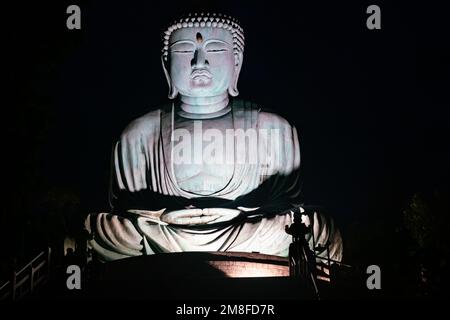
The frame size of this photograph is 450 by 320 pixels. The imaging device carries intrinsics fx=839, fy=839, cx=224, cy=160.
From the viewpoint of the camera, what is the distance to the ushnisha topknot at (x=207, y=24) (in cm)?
1257

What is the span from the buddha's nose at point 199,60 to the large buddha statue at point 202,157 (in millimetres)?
17

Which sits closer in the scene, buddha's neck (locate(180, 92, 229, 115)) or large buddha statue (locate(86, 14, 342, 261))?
large buddha statue (locate(86, 14, 342, 261))

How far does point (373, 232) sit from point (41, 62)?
9207 millimetres

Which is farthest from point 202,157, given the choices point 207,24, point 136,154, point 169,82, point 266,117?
point 207,24

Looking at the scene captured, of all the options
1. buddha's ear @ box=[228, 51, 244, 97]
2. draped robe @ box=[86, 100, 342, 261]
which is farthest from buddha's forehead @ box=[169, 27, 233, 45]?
draped robe @ box=[86, 100, 342, 261]

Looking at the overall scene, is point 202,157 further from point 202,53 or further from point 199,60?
point 202,53

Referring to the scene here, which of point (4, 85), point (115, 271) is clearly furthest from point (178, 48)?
point (115, 271)

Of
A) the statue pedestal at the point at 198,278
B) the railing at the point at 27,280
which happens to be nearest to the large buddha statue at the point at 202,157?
the statue pedestal at the point at 198,278

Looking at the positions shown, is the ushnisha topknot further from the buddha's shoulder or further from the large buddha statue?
the buddha's shoulder

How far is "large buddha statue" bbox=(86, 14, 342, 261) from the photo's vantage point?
1149 centimetres

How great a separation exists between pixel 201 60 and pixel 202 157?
1.46 metres

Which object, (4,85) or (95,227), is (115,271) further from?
(4,85)

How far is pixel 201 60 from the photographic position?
41.0 feet

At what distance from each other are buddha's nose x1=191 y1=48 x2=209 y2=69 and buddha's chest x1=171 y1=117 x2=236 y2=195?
0.83 metres
